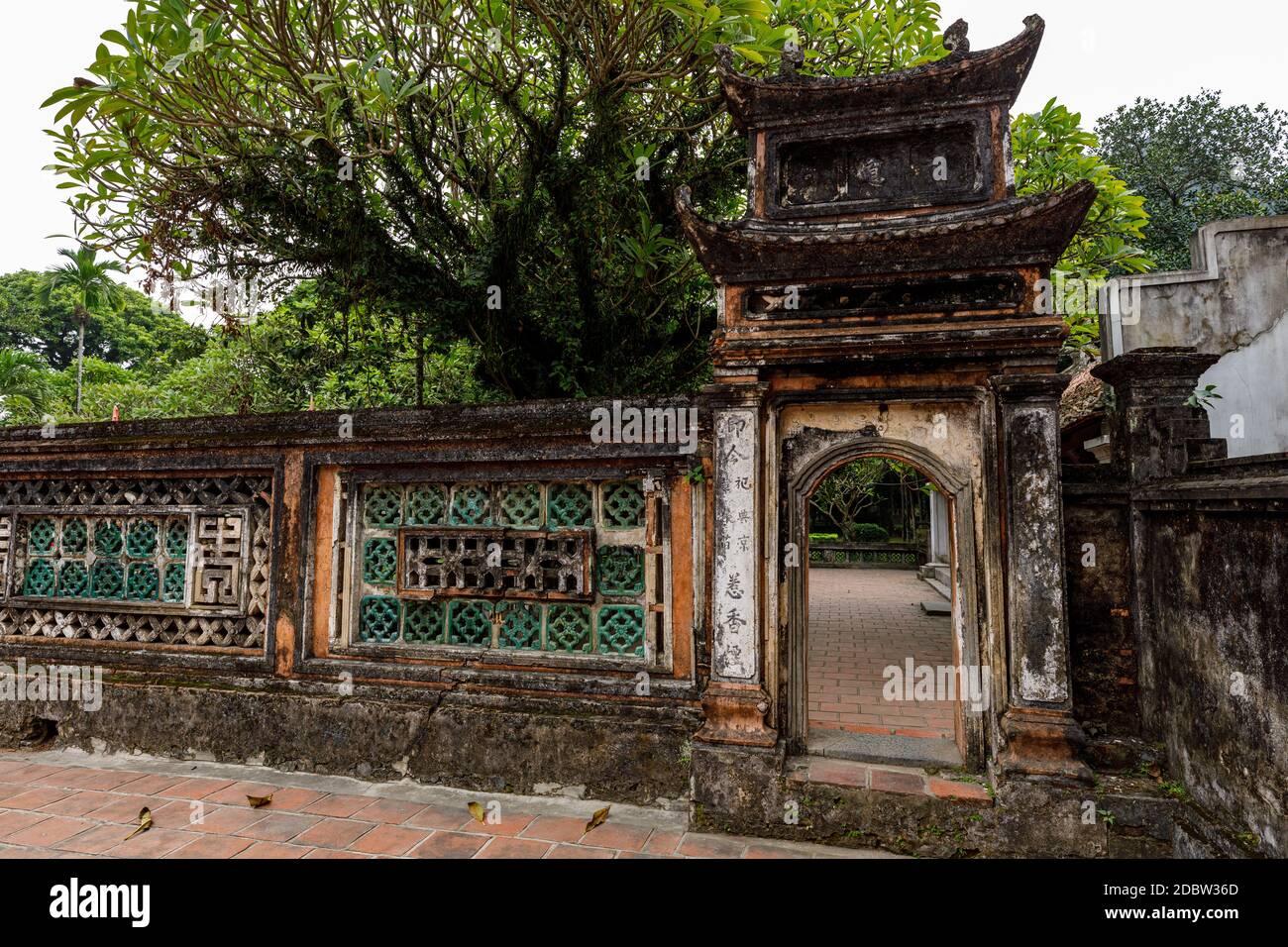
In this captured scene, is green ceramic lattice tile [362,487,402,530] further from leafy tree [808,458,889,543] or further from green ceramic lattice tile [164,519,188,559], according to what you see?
leafy tree [808,458,889,543]

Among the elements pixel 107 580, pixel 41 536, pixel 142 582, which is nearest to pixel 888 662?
pixel 142 582

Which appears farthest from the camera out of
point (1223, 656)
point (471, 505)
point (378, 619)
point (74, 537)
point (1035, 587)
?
point (74, 537)

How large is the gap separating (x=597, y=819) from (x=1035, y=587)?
3038 mm

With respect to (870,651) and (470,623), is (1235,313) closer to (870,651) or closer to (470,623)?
(870,651)

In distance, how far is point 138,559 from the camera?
5.88 metres

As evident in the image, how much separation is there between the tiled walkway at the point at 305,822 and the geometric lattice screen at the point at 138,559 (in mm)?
1175

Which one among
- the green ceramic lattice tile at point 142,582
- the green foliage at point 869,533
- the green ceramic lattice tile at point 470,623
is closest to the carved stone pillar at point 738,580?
the green ceramic lattice tile at point 470,623

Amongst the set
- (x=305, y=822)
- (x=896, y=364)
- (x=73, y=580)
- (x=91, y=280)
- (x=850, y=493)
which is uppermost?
(x=91, y=280)

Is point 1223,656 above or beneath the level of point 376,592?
beneath

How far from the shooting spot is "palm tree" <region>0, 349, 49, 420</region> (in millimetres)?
15484

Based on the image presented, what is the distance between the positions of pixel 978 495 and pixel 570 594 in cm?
283

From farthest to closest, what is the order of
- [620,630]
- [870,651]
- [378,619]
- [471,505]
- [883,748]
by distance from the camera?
[870,651] → [378,619] → [471,505] → [620,630] → [883,748]

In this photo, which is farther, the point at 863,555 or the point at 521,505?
the point at 863,555

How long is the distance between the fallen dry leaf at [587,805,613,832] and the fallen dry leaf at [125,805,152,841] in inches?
109
